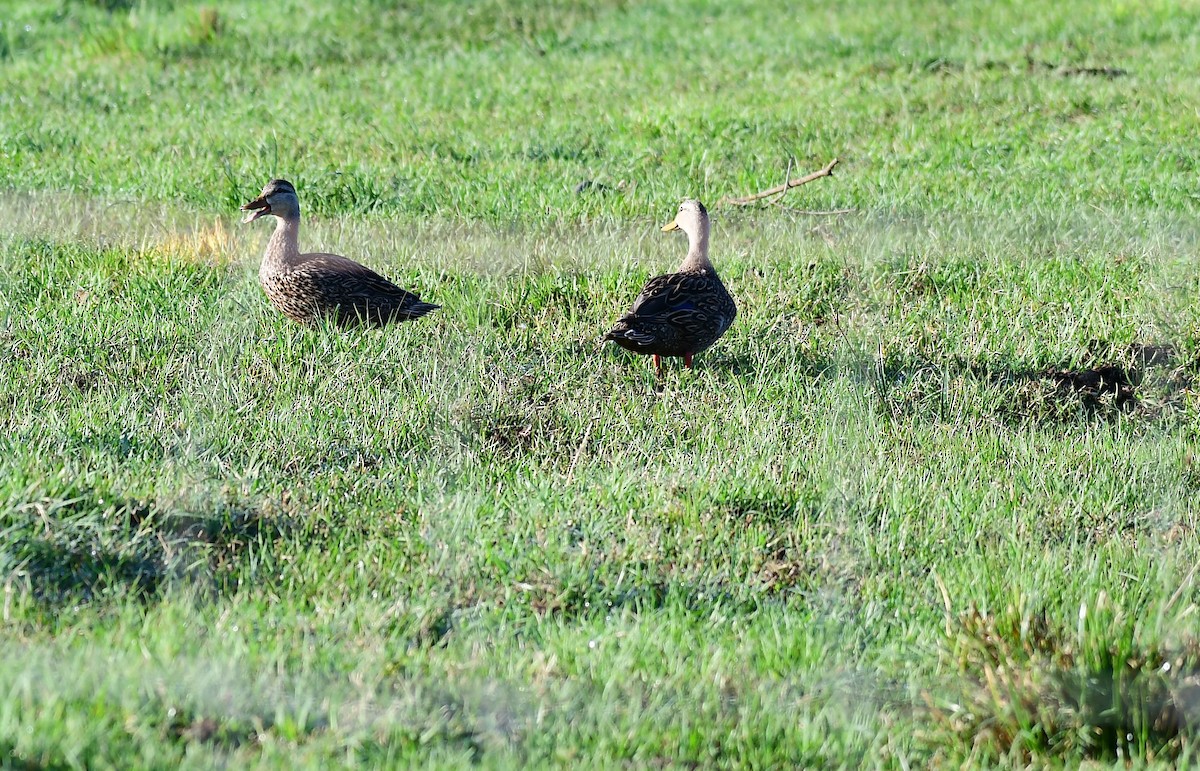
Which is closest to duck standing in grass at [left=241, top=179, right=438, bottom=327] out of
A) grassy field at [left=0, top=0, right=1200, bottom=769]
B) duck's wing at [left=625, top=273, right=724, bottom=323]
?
grassy field at [left=0, top=0, right=1200, bottom=769]

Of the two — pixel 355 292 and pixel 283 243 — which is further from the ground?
pixel 283 243

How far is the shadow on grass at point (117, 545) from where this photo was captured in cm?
409

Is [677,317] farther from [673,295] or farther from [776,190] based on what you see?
[776,190]

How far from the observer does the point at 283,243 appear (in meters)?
7.32

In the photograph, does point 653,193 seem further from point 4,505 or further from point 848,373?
point 4,505

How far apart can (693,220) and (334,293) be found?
2011mm

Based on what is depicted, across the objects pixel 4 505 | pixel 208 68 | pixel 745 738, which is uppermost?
pixel 208 68

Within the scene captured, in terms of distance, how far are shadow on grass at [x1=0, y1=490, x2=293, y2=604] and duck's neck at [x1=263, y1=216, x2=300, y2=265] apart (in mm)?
2869

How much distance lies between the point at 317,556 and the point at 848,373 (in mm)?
3142

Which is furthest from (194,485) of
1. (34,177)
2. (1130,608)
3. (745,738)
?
(34,177)

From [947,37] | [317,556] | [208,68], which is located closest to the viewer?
[317,556]

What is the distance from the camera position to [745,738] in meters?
3.38

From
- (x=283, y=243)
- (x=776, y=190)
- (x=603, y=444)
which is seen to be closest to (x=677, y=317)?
(x=603, y=444)

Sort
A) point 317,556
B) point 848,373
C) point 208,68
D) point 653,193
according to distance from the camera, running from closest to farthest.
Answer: point 317,556
point 848,373
point 653,193
point 208,68
